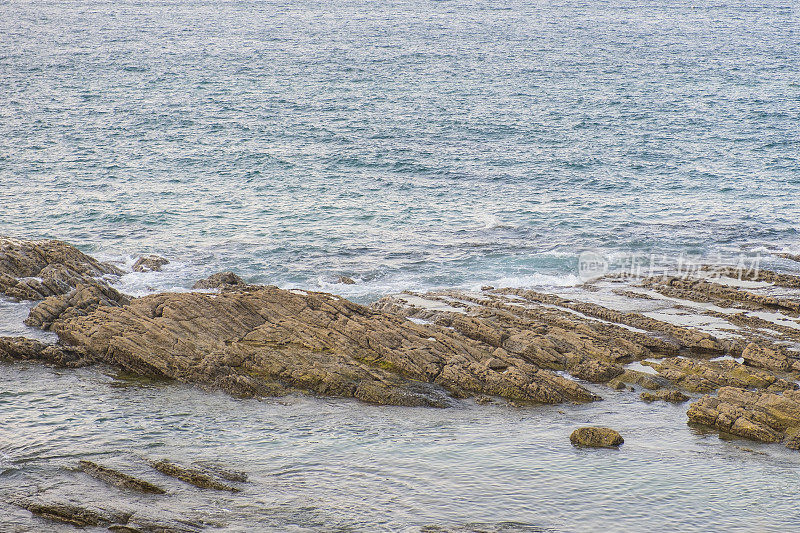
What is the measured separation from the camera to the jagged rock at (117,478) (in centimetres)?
1900

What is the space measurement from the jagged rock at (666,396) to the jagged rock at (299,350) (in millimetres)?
1672

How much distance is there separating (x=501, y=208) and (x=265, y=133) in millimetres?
29093

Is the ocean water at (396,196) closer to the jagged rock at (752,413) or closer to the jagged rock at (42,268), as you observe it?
the jagged rock at (752,413)

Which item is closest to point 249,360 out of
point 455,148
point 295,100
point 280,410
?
point 280,410

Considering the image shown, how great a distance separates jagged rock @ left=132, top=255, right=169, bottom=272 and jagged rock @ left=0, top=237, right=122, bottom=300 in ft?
3.60

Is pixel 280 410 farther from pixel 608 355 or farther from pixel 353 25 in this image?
pixel 353 25

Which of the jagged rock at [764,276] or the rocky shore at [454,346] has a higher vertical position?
the jagged rock at [764,276]

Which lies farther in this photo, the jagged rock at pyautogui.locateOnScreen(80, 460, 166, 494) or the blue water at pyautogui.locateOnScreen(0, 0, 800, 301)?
the blue water at pyautogui.locateOnScreen(0, 0, 800, 301)

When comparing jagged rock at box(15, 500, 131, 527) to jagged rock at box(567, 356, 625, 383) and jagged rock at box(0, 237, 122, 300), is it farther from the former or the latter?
jagged rock at box(0, 237, 122, 300)

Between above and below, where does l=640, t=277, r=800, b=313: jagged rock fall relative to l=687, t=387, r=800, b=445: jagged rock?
above

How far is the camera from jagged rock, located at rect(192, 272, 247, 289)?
121 ft

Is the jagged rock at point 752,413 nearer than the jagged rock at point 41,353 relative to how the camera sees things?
Yes

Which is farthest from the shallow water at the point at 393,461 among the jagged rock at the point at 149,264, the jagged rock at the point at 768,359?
the jagged rock at the point at 149,264

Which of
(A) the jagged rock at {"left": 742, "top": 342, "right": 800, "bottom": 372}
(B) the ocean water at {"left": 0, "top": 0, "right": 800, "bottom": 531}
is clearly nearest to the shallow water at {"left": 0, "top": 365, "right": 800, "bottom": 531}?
(B) the ocean water at {"left": 0, "top": 0, "right": 800, "bottom": 531}
